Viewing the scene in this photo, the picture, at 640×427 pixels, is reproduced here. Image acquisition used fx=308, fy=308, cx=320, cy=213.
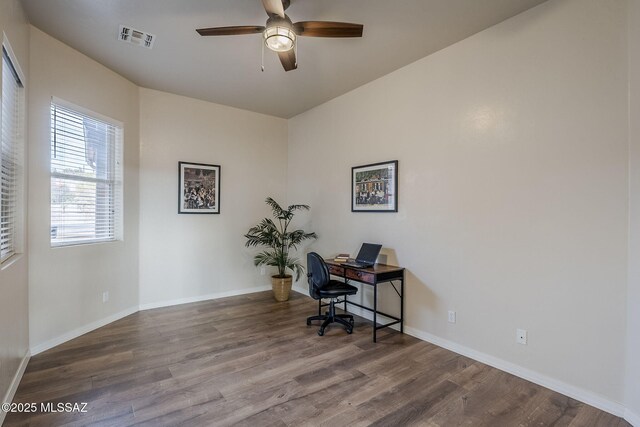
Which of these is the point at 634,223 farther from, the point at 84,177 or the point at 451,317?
the point at 84,177

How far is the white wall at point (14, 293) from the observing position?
2021mm

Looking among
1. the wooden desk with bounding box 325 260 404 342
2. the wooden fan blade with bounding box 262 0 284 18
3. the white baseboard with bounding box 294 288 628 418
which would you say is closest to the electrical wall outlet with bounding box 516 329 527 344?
the white baseboard with bounding box 294 288 628 418

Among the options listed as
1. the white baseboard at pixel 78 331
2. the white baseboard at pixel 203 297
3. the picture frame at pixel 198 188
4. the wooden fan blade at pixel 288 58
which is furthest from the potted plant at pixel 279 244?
the wooden fan blade at pixel 288 58

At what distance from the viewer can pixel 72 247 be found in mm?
3197

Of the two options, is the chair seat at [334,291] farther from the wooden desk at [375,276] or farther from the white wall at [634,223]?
the white wall at [634,223]

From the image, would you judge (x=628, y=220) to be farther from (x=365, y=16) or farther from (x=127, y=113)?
(x=127, y=113)

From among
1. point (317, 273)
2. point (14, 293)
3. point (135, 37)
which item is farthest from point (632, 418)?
point (135, 37)

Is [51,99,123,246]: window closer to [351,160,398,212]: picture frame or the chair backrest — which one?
the chair backrest

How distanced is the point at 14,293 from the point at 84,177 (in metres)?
1.48

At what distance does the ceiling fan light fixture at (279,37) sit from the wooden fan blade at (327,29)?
78 millimetres

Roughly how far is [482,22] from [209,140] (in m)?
3.71

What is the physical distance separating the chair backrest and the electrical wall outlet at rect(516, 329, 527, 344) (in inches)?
70.3

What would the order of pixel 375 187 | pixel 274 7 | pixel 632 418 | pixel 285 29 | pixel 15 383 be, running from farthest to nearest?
pixel 375 187, pixel 15 383, pixel 285 29, pixel 274 7, pixel 632 418

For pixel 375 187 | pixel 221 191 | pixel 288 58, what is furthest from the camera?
pixel 221 191
